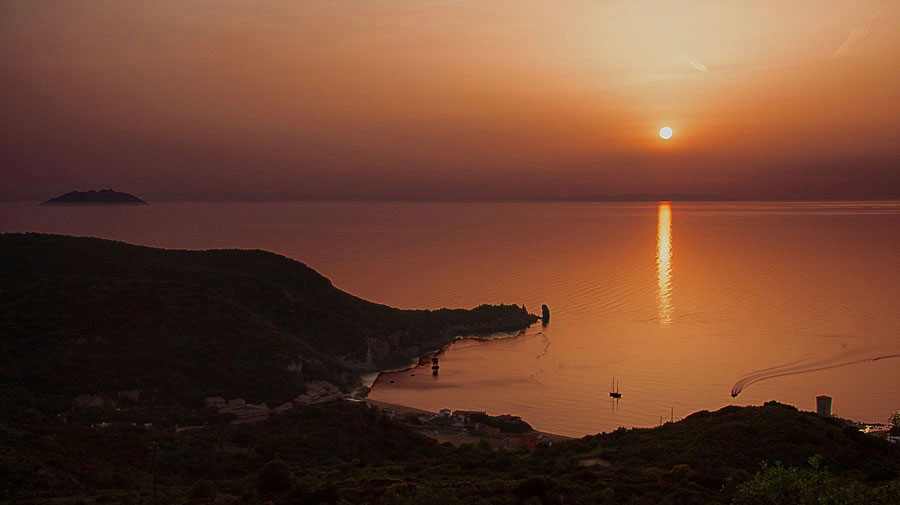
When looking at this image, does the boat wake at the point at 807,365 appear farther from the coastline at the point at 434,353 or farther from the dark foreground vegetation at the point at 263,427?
the coastline at the point at 434,353

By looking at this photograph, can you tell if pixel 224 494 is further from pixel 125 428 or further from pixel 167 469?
pixel 125 428

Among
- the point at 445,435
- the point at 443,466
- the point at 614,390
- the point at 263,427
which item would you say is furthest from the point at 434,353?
the point at 443,466

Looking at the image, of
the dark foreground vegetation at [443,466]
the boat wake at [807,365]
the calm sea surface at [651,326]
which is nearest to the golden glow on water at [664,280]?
the calm sea surface at [651,326]

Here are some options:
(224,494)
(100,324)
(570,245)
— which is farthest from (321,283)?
(570,245)

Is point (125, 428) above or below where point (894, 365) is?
below

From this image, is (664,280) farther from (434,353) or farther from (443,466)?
(443,466)

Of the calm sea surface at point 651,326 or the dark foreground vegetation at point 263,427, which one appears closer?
the dark foreground vegetation at point 263,427
